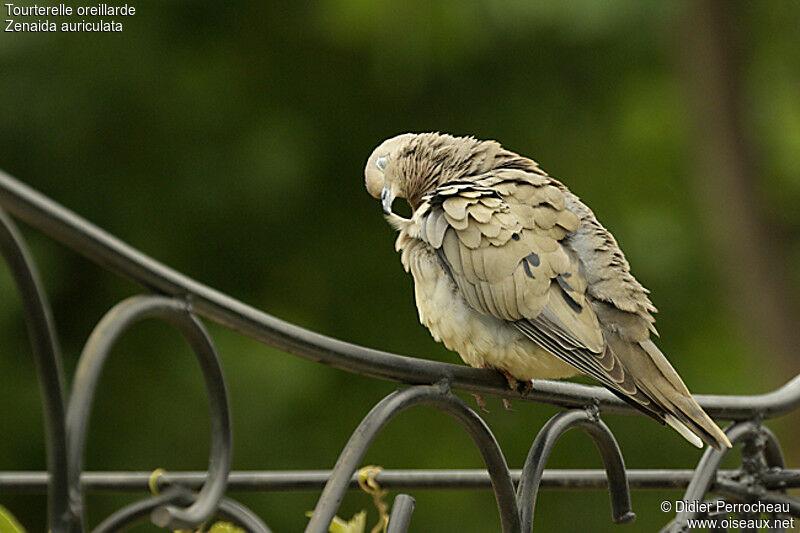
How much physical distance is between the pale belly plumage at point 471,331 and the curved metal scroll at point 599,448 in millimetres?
357

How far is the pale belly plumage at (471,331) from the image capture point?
1960 millimetres

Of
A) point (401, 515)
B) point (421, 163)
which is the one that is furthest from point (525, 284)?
point (401, 515)

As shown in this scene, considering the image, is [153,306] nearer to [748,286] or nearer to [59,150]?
[59,150]

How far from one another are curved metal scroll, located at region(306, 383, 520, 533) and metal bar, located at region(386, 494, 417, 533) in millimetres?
129

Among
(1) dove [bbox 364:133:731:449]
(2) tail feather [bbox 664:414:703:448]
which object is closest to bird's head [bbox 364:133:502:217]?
(1) dove [bbox 364:133:731:449]

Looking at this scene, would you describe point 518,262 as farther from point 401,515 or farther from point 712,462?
point 401,515

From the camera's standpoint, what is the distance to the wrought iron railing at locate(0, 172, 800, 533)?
2.91 feet

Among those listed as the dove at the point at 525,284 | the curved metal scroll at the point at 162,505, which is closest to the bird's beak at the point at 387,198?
the dove at the point at 525,284

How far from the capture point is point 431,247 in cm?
206

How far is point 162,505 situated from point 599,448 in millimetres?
741

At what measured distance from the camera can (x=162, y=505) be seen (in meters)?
1.67

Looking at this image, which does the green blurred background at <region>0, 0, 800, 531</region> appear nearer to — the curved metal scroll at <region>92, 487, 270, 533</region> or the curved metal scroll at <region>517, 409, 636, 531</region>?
the curved metal scroll at <region>92, 487, 270, 533</region>

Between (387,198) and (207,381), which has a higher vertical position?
(387,198)

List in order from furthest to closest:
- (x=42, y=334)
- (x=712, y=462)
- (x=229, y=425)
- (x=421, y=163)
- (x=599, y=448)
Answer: (x=421, y=163) < (x=712, y=462) < (x=599, y=448) < (x=229, y=425) < (x=42, y=334)
